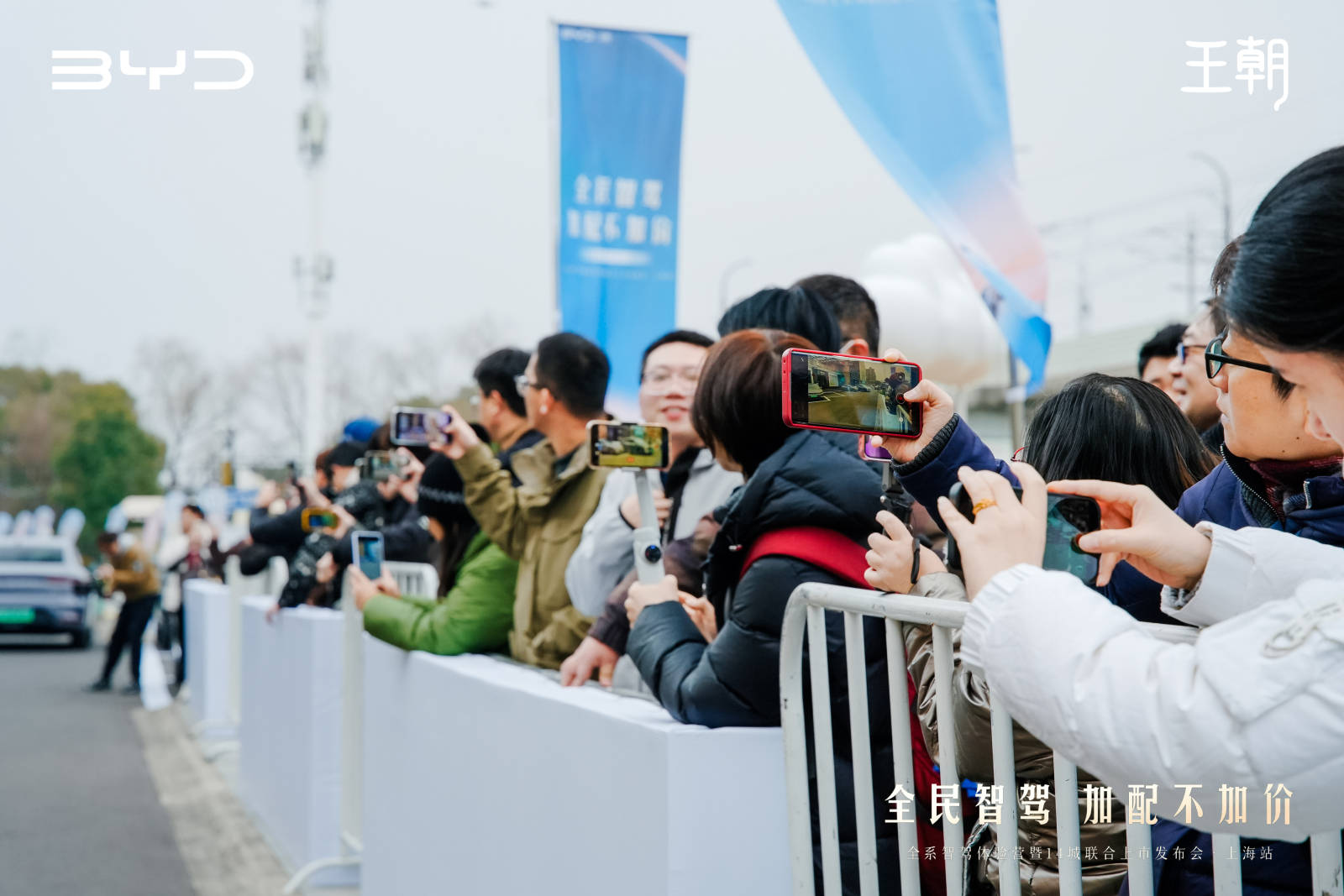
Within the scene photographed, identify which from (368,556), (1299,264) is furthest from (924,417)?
(368,556)

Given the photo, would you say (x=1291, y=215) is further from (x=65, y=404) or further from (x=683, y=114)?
(x=65, y=404)

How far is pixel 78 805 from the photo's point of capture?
24.6ft

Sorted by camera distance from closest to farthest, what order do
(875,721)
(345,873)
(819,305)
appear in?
(875,721)
(819,305)
(345,873)

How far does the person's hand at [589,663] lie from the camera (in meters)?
3.13

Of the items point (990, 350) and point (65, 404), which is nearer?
point (990, 350)

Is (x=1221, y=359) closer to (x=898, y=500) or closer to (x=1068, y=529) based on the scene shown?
(x=1068, y=529)

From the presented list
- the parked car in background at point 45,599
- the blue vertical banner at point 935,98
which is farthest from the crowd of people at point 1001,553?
the parked car in background at point 45,599

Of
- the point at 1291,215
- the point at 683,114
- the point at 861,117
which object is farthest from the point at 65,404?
the point at 1291,215

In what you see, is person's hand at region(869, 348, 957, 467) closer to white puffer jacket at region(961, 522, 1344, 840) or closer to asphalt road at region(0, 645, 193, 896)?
white puffer jacket at region(961, 522, 1344, 840)

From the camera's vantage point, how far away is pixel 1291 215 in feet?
4.17

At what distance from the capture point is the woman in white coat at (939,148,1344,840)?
3.72ft

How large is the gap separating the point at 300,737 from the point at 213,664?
496cm

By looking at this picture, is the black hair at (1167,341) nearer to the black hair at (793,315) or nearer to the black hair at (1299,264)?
the black hair at (793,315)

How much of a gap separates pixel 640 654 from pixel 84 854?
489 centimetres
